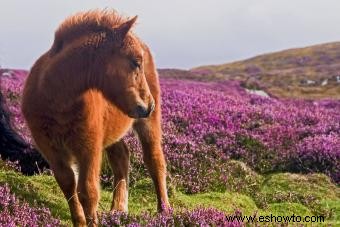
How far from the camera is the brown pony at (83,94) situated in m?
7.67

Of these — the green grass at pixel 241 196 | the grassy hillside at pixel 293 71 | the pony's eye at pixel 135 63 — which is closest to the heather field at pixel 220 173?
the green grass at pixel 241 196

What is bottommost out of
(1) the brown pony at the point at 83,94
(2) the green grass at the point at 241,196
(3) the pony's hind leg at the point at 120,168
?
(2) the green grass at the point at 241,196

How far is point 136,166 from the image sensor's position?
14.3m

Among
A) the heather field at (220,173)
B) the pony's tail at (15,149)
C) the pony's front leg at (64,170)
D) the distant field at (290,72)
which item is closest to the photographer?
the pony's front leg at (64,170)

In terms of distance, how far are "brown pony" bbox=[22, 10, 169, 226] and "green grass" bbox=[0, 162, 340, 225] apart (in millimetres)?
1565

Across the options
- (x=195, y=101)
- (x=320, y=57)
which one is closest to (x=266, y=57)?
(x=320, y=57)

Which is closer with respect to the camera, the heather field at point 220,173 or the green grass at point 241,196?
the heather field at point 220,173

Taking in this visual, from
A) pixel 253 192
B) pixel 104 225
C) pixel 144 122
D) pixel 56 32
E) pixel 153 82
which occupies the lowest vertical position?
pixel 253 192

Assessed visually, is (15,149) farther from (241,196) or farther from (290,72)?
(290,72)

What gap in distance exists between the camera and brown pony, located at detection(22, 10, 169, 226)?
7.67m

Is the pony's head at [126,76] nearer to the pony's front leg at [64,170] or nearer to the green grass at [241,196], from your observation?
the pony's front leg at [64,170]

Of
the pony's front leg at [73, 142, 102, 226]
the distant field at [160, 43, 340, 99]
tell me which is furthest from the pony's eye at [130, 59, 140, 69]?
the distant field at [160, 43, 340, 99]

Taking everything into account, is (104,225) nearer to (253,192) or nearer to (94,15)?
(94,15)

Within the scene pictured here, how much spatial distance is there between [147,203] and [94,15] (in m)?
5.21
